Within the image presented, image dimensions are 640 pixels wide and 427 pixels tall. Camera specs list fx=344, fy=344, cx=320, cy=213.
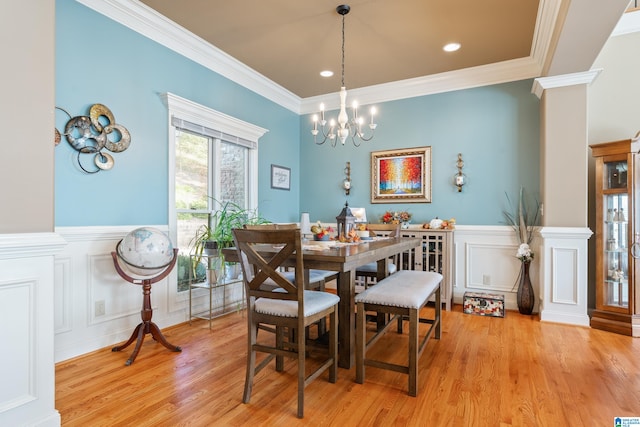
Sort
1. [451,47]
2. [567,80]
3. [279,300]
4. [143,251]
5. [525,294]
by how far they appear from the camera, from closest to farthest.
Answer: [279,300], [143,251], [567,80], [451,47], [525,294]

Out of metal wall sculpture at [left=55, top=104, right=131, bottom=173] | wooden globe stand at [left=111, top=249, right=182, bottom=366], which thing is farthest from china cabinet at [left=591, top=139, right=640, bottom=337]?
metal wall sculpture at [left=55, top=104, right=131, bottom=173]

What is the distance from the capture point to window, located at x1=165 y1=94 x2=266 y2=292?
3.32m

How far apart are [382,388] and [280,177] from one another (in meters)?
3.35

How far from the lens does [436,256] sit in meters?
4.00

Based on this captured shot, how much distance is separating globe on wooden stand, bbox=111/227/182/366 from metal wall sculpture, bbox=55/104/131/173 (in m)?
0.67

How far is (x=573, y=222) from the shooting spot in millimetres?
3424

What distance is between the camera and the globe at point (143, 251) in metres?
2.54

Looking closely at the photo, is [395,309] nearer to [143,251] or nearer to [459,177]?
[143,251]

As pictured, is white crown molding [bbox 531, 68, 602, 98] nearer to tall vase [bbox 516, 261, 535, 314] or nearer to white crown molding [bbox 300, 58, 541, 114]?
white crown molding [bbox 300, 58, 541, 114]

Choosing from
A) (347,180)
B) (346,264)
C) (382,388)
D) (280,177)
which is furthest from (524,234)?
(280,177)

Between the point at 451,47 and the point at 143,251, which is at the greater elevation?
the point at 451,47

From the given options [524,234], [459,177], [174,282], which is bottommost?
[174,282]

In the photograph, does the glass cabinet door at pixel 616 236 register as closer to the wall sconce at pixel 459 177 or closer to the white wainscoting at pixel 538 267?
the white wainscoting at pixel 538 267

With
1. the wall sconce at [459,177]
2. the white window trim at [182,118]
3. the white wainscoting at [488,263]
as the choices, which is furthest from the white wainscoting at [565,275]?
the white window trim at [182,118]
